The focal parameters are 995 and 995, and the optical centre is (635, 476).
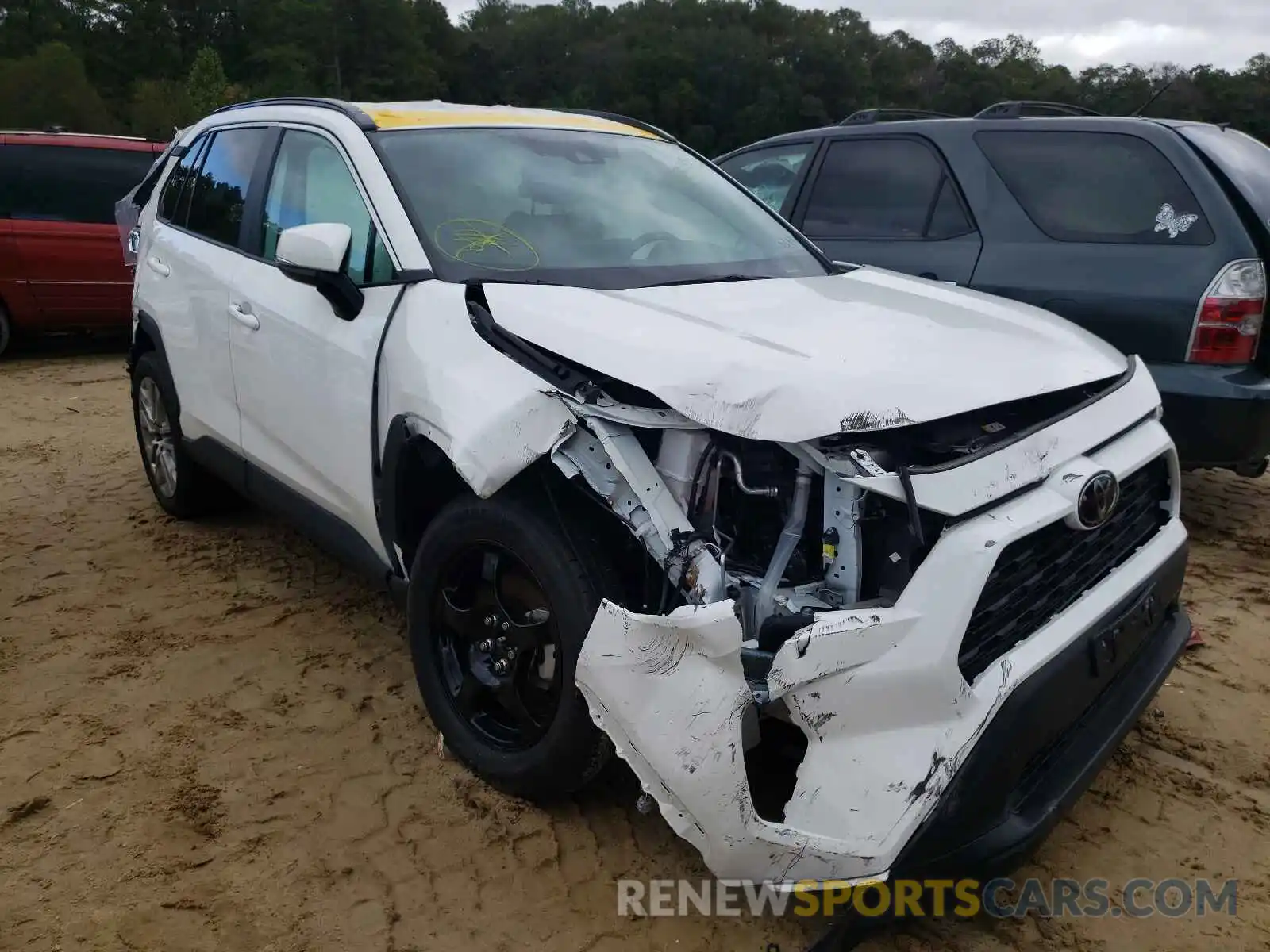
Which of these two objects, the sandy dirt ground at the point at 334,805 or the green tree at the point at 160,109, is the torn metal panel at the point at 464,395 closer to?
the sandy dirt ground at the point at 334,805

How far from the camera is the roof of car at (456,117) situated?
3225mm

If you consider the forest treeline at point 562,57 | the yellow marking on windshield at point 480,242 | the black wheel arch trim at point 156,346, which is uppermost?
the forest treeline at point 562,57

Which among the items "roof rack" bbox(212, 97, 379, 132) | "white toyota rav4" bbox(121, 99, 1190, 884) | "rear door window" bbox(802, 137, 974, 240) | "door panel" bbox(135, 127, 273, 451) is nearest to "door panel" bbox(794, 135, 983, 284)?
"rear door window" bbox(802, 137, 974, 240)

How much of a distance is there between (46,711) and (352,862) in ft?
4.36

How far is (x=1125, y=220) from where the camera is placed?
4297mm

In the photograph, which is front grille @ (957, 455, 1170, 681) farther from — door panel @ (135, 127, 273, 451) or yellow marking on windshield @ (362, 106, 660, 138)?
door panel @ (135, 127, 273, 451)

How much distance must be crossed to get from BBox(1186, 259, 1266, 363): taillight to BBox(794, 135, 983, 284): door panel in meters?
1.03

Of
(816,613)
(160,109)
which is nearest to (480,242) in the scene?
(816,613)

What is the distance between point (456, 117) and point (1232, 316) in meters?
3.09

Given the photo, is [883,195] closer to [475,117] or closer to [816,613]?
[475,117]

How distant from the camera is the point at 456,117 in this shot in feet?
11.1

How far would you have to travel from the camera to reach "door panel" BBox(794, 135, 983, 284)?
479cm

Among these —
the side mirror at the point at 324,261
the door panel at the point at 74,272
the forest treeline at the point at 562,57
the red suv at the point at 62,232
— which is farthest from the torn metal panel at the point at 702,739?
the forest treeline at the point at 562,57

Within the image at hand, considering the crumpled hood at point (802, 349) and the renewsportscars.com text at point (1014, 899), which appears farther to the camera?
the renewsportscars.com text at point (1014, 899)
